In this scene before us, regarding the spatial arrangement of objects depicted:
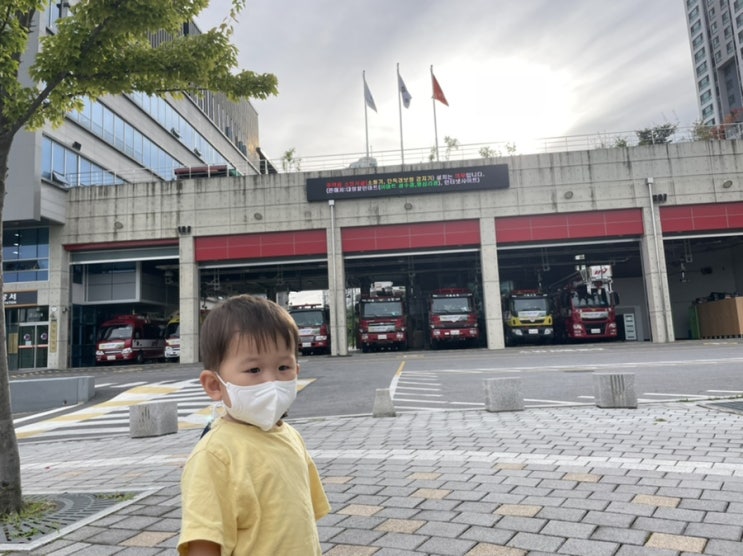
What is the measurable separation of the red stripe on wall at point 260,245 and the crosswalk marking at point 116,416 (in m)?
13.6

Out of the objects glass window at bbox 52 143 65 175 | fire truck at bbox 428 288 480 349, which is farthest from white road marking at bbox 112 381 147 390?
glass window at bbox 52 143 65 175

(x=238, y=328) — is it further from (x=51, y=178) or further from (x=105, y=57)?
(x=51, y=178)

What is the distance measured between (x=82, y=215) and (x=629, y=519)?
30729mm

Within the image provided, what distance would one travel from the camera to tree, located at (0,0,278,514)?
484cm

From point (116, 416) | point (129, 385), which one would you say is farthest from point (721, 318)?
point (116, 416)

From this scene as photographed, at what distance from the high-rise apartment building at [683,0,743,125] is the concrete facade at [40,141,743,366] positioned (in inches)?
2745

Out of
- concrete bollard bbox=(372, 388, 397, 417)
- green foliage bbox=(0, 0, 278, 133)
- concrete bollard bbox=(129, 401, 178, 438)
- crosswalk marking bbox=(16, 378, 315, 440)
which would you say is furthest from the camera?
crosswalk marking bbox=(16, 378, 315, 440)

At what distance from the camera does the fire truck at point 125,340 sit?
92.8ft

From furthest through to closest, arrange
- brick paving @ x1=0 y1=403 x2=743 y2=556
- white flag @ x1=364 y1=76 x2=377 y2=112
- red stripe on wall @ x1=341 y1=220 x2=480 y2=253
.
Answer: white flag @ x1=364 y1=76 x2=377 y2=112 < red stripe on wall @ x1=341 y1=220 x2=480 y2=253 < brick paving @ x1=0 y1=403 x2=743 y2=556

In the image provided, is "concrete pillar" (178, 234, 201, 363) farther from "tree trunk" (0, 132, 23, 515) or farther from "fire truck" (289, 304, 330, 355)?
"tree trunk" (0, 132, 23, 515)

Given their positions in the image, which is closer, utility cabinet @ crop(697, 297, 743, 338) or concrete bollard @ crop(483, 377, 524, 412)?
concrete bollard @ crop(483, 377, 524, 412)

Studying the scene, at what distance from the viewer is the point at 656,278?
87.5ft

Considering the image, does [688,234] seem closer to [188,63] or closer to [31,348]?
[188,63]

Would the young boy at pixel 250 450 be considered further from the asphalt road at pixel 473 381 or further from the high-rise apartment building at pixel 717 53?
the high-rise apartment building at pixel 717 53
